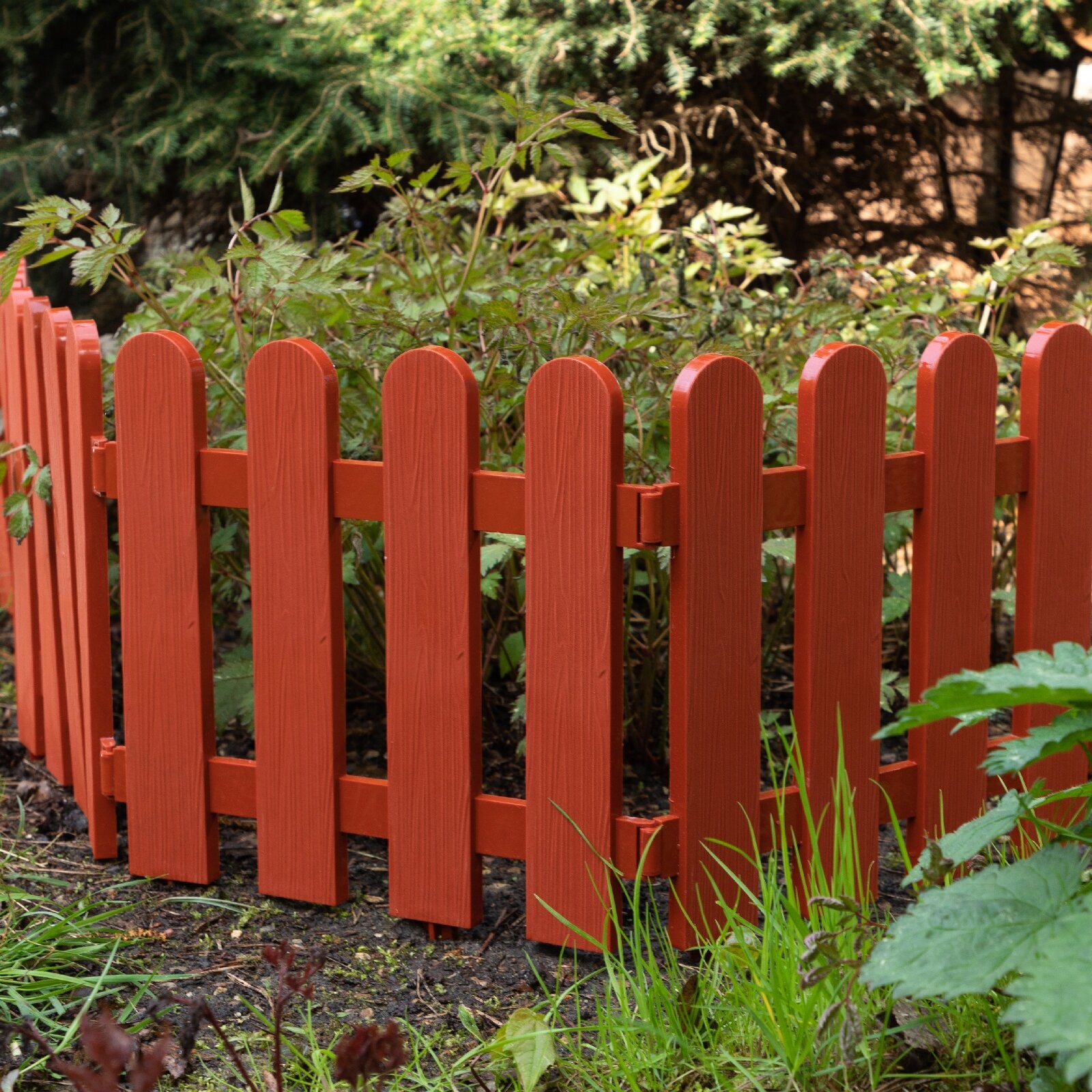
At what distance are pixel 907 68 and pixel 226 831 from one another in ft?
15.2

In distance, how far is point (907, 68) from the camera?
5543mm

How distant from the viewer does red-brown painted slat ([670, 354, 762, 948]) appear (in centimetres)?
193

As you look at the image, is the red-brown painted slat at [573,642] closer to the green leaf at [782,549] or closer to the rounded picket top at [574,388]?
the rounded picket top at [574,388]

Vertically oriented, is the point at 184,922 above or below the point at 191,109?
below

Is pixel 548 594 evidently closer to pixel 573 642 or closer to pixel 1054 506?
pixel 573 642

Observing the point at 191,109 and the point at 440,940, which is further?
the point at 191,109

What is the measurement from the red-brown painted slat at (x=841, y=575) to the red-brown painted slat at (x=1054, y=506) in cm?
43

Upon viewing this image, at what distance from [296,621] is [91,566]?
0.51 meters

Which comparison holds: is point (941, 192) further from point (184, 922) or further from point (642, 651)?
point (184, 922)

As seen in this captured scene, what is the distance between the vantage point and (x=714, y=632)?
6.56 ft

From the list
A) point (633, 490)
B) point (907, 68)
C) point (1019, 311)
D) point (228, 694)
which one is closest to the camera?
point (633, 490)

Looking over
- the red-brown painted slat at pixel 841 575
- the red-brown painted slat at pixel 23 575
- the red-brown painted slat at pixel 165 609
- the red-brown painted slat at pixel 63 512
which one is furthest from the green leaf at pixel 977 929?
the red-brown painted slat at pixel 23 575

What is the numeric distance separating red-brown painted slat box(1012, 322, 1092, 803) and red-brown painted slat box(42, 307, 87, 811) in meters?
1.92

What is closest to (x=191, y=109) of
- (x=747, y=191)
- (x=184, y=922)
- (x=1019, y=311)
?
(x=747, y=191)
